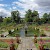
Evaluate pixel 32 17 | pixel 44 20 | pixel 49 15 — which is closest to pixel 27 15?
pixel 32 17

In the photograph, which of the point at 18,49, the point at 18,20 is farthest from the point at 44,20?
the point at 18,49

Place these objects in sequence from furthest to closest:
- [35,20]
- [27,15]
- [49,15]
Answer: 1. [49,15]
2. [27,15]
3. [35,20]

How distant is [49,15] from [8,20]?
865 inches

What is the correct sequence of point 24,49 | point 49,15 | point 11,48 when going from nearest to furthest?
point 11,48 < point 24,49 < point 49,15

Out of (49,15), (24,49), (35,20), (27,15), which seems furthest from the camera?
(49,15)

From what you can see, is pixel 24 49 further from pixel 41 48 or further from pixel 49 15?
pixel 49 15

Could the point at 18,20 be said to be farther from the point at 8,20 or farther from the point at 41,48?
the point at 41,48

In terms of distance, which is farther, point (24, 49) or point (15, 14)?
point (15, 14)

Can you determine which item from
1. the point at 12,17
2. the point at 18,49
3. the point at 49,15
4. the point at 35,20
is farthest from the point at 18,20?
the point at 18,49

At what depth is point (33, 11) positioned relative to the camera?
75.4m

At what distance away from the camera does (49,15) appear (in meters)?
83.7

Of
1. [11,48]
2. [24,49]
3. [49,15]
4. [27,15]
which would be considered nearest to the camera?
[11,48]

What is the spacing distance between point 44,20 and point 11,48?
62.5 meters

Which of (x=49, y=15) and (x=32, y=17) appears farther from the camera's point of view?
(x=49, y=15)
